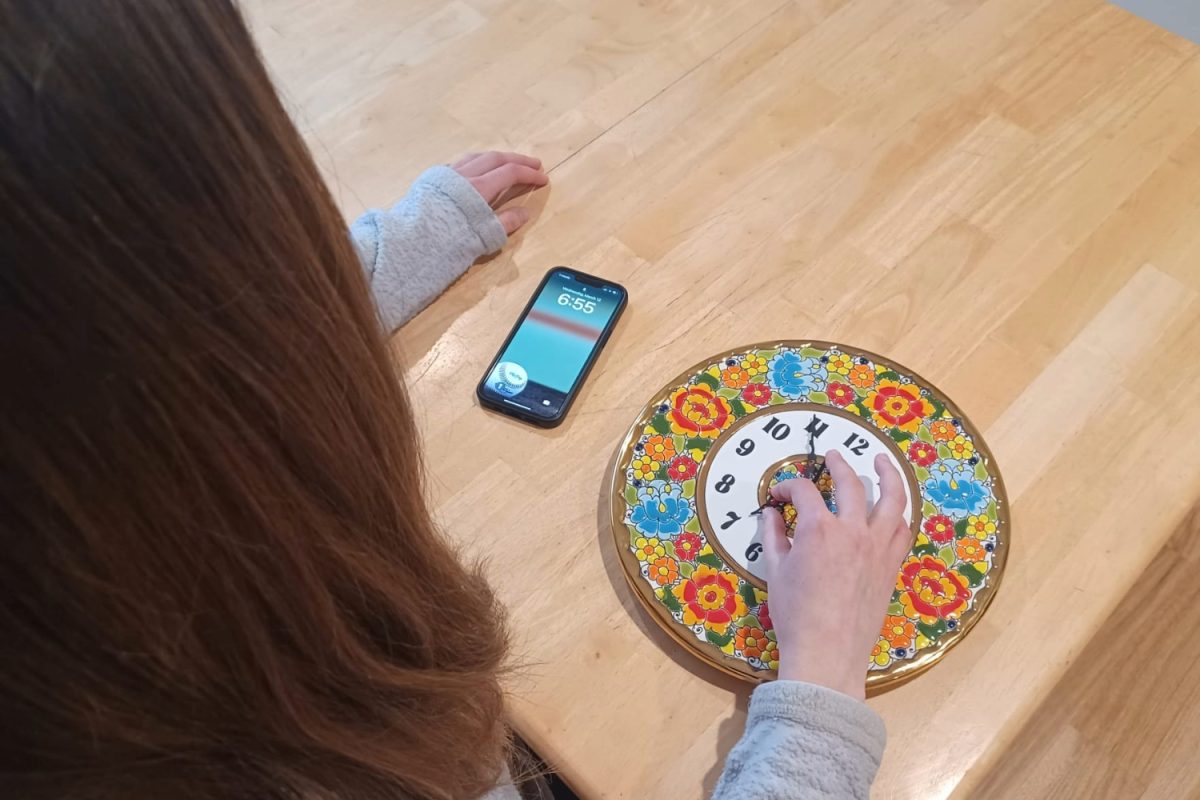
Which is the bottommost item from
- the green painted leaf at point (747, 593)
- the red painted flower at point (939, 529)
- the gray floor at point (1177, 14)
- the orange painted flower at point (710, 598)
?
the gray floor at point (1177, 14)

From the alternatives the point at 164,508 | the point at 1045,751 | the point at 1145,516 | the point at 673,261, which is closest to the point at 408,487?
the point at 164,508

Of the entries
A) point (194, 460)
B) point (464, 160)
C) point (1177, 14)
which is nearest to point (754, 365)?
point (464, 160)

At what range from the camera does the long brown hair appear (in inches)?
11.2

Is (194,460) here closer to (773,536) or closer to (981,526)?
(773,536)

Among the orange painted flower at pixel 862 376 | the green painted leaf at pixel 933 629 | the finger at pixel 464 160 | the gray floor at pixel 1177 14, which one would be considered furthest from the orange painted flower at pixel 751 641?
the gray floor at pixel 1177 14

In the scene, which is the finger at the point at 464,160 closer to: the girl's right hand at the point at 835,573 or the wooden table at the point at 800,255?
the wooden table at the point at 800,255

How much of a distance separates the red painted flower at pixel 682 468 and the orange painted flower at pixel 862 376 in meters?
0.14

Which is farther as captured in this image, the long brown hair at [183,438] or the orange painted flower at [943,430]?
the orange painted flower at [943,430]

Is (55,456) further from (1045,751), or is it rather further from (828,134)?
(1045,751)

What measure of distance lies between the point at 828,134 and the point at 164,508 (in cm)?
69

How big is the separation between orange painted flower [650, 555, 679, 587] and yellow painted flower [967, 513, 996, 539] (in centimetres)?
21

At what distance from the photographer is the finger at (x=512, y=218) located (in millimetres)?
794

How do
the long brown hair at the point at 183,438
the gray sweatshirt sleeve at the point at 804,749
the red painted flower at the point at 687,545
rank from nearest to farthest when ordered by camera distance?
the long brown hair at the point at 183,438, the gray sweatshirt sleeve at the point at 804,749, the red painted flower at the point at 687,545

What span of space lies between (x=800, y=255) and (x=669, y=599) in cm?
33
